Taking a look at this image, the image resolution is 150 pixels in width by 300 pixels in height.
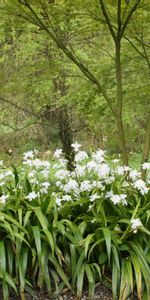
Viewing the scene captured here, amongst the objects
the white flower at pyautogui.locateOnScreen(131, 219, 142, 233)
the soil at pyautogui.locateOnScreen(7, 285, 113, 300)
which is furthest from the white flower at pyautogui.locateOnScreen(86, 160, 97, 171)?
the soil at pyautogui.locateOnScreen(7, 285, 113, 300)

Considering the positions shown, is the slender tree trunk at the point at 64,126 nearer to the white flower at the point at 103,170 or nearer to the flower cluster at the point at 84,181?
the flower cluster at the point at 84,181

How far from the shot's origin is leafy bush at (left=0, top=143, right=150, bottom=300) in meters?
2.56

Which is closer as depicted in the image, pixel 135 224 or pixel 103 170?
pixel 135 224

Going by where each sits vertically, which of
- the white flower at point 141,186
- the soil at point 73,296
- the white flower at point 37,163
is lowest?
the soil at point 73,296

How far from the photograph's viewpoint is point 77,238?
2703 mm

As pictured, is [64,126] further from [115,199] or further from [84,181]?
[115,199]

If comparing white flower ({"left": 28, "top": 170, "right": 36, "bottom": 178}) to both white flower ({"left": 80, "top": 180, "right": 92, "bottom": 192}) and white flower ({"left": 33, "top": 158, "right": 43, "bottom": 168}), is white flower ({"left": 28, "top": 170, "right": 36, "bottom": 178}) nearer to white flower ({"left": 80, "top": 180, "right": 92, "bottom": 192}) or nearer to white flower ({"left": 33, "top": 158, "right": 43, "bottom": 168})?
white flower ({"left": 33, "top": 158, "right": 43, "bottom": 168})

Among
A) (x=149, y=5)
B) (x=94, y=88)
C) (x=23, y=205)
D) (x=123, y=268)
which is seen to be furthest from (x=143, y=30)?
(x=123, y=268)

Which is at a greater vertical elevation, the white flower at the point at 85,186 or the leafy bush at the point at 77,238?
the white flower at the point at 85,186

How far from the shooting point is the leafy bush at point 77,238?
2.56 m

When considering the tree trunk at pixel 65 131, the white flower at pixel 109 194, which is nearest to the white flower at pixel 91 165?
the white flower at pixel 109 194

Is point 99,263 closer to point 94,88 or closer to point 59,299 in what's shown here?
point 59,299

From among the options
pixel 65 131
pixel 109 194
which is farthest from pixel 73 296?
pixel 65 131

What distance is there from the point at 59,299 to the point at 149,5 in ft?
9.10
